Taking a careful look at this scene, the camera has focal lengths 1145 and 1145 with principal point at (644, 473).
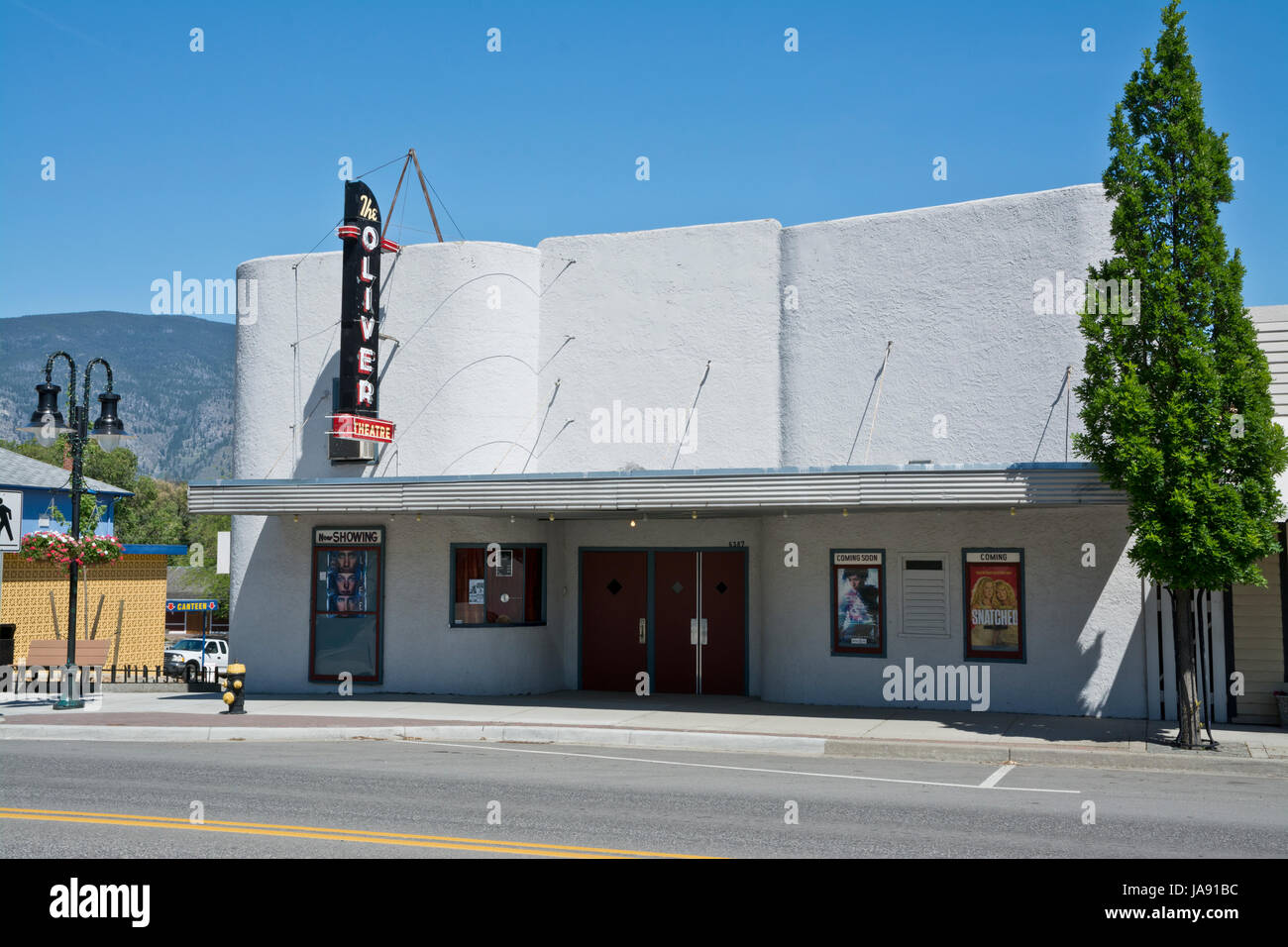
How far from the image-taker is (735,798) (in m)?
11.1

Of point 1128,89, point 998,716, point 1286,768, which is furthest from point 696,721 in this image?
point 1128,89

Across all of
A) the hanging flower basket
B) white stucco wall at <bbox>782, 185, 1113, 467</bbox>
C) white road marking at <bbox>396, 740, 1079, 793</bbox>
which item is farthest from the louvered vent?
the hanging flower basket

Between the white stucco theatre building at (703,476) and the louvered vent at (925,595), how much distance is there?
4 centimetres

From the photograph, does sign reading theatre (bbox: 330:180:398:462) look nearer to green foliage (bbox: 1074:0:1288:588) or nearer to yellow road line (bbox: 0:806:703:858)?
yellow road line (bbox: 0:806:703:858)

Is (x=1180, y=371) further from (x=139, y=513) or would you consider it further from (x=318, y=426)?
(x=139, y=513)

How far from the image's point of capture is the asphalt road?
28.8 feet

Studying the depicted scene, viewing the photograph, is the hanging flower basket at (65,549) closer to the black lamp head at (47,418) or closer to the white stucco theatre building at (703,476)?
the black lamp head at (47,418)

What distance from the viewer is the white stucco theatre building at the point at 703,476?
667 inches

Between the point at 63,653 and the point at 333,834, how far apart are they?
628 inches

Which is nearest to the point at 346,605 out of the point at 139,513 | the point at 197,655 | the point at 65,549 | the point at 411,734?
the point at 65,549

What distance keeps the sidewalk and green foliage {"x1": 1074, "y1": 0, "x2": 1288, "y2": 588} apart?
7.58ft

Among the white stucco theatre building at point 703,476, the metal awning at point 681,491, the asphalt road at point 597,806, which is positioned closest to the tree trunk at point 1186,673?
the asphalt road at point 597,806

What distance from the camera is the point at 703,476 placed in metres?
16.5
